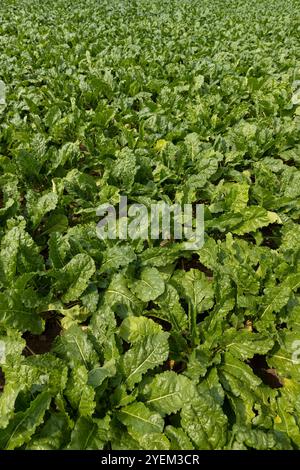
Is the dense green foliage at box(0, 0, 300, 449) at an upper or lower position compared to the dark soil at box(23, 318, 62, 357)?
upper

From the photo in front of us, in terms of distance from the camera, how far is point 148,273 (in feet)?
10.2

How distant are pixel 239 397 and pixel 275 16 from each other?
44.7 feet

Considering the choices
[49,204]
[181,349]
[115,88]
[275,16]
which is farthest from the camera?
[275,16]

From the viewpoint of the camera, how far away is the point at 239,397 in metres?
2.56

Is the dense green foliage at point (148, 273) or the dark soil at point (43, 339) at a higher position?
the dense green foliage at point (148, 273)

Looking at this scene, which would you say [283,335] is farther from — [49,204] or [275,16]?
[275,16]

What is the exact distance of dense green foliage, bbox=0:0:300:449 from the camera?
236cm

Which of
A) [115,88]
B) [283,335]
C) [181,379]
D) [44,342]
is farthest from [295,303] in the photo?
[115,88]

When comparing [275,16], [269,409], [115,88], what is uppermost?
[275,16]

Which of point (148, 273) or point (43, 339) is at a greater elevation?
point (148, 273)

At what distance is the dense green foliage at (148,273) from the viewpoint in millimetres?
2355

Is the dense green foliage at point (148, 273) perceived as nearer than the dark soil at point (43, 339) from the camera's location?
Yes

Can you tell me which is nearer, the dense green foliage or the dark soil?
the dense green foliage
